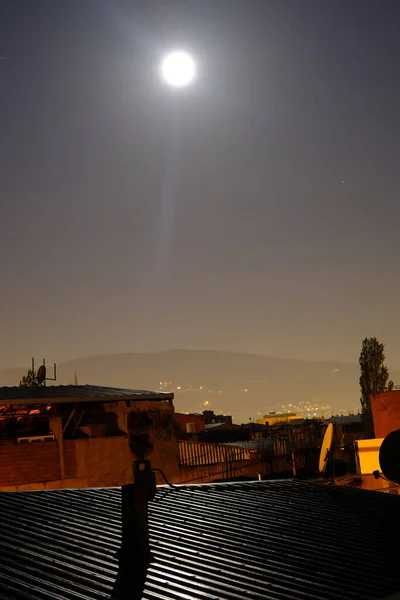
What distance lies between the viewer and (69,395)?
68.2ft

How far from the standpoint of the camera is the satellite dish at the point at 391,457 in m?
10.8

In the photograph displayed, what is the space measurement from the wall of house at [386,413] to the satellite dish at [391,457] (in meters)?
15.4

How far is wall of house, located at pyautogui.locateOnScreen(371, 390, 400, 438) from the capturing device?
25484 millimetres

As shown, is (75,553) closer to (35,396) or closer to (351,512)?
(351,512)

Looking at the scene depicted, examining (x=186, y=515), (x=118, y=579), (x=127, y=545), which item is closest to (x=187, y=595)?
(x=118, y=579)

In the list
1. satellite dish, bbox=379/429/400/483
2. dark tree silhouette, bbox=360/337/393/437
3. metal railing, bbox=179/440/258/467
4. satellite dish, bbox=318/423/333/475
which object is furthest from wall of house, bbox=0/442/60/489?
dark tree silhouette, bbox=360/337/393/437

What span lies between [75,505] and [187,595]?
4.15m

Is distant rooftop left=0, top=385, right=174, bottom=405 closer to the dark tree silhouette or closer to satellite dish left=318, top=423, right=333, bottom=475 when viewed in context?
satellite dish left=318, top=423, right=333, bottom=475

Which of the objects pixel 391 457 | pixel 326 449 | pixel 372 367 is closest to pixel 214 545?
pixel 391 457

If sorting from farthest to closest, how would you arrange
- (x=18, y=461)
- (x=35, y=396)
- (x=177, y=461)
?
(x=177, y=461), (x=35, y=396), (x=18, y=461)

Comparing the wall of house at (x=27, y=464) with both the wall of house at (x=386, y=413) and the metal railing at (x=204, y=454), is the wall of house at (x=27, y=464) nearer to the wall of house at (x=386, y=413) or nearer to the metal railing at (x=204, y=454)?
the metal railing at (x=204, y=454)

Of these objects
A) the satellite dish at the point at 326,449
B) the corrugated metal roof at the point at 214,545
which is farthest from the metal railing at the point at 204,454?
the corrugated metal roof at the point at 214,545

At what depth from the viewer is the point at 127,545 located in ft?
23.1

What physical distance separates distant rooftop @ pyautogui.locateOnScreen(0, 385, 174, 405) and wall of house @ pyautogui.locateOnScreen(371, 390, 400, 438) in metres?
9.55
